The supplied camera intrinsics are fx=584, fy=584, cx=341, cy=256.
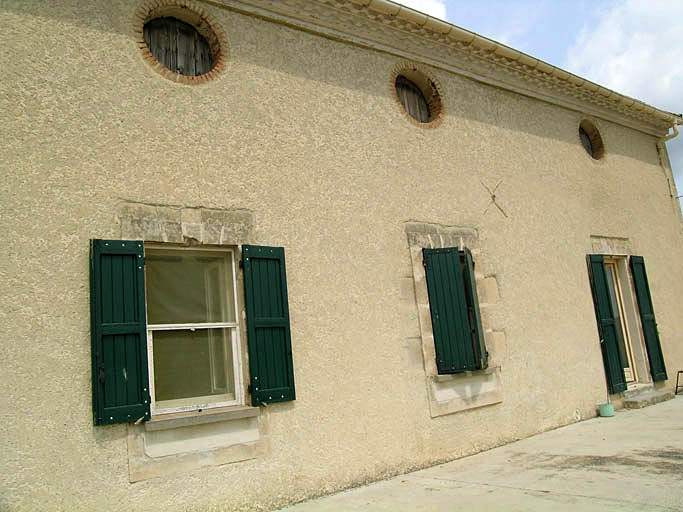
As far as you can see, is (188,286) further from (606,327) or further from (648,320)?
(648,320)

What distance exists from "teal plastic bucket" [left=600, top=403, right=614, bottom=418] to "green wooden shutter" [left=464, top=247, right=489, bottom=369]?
2.44 meters

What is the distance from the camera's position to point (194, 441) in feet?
13.7

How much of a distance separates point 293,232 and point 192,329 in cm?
120

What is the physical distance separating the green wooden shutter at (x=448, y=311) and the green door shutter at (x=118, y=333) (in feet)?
9.53

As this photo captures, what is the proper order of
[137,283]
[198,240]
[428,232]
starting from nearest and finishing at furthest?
1. [137,283]
2. [198,240]
3. [428,232]

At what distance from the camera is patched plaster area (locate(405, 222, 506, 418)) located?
5730 mm

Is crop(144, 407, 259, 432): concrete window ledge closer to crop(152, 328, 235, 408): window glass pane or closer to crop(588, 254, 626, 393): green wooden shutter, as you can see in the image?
crop(152, 328, 235, 408): window glass pane

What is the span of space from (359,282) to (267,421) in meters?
1.53

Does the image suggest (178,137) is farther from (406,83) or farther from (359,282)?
(406,83)

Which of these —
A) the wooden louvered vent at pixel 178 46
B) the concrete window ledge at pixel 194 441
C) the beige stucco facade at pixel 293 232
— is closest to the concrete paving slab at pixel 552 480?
the beige stucco facade at pixel 293 232

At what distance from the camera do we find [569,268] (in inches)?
302

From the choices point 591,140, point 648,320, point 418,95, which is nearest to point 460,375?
point 418,95

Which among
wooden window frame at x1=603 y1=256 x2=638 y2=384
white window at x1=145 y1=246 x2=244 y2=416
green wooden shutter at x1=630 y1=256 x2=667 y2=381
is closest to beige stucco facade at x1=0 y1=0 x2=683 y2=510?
white window at x1=145 y1=246 x2=244 y2=416

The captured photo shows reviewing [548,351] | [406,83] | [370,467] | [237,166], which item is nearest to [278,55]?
[237,166]
